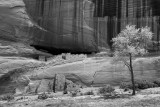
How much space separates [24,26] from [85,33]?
7691 mm

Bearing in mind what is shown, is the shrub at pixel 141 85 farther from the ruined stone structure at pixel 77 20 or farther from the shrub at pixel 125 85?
the ruined stone structure at pixel 77 20

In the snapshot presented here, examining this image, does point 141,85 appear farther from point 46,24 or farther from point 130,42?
point 46,24

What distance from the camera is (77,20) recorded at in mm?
33594

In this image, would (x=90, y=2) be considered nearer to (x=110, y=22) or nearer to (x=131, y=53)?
(x=110, y=22)

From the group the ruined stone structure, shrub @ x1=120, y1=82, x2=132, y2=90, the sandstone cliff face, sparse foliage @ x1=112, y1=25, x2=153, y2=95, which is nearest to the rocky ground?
shrub @ x1=120, y1=82, x2=132, y2=90

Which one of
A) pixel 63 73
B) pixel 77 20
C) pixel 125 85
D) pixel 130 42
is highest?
pixel 77 20

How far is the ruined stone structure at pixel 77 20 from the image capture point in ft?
109

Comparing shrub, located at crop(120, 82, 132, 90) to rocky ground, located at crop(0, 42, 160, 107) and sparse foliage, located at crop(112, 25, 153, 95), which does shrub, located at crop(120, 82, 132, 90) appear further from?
sparse foliage, located at crop(112, 25, 153, 95)

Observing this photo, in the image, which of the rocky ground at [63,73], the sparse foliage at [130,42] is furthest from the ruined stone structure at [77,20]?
the sparse foliage at [130,42]

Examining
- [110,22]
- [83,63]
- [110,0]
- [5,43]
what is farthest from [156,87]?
[5,43]

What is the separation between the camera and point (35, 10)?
34.4 metres

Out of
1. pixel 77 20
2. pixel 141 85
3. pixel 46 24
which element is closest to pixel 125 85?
pixel 141 85

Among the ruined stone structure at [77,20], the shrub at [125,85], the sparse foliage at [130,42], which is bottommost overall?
the shrub at [125,85]

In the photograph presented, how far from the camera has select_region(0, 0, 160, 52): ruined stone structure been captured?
33.2 m
